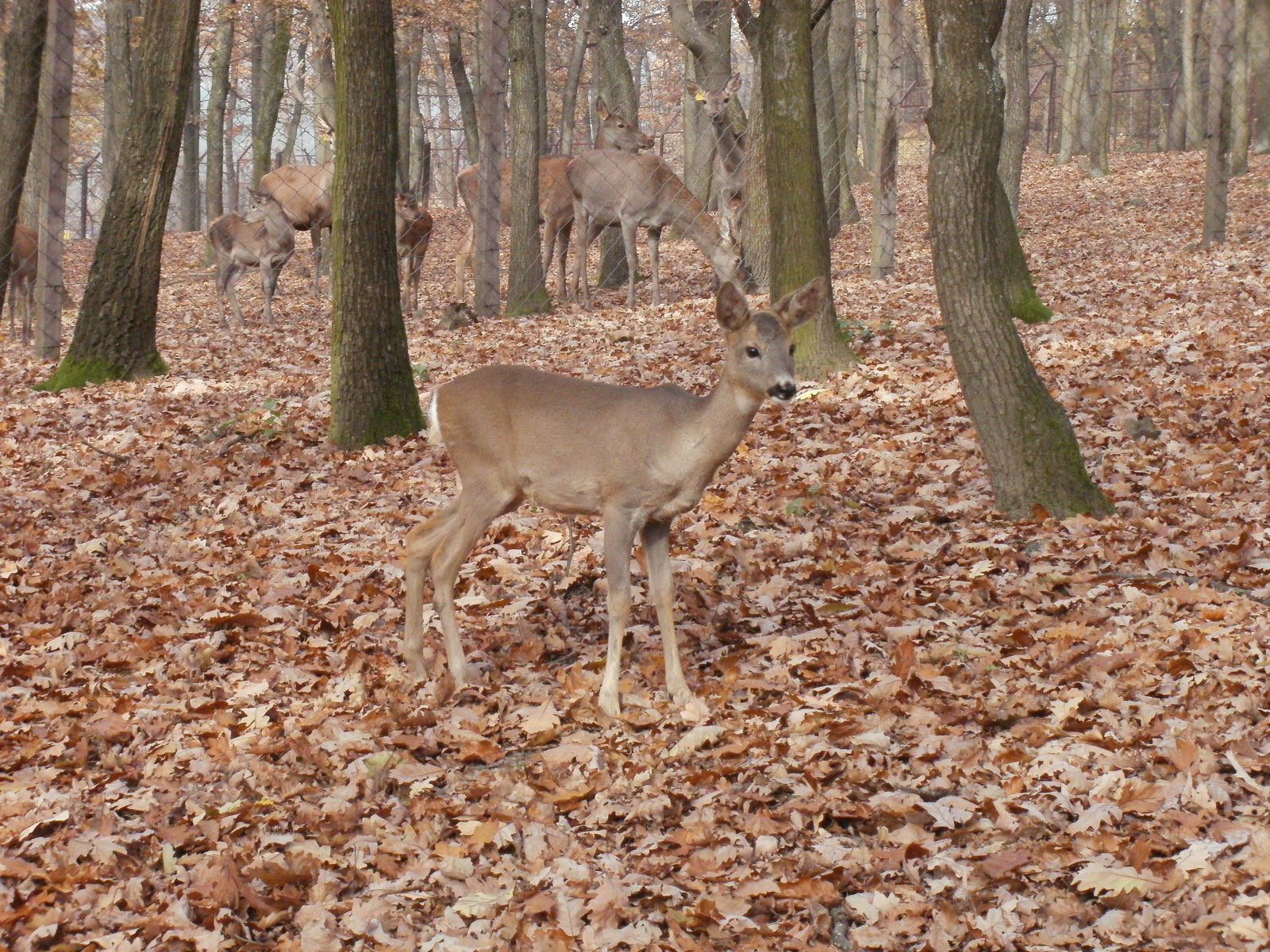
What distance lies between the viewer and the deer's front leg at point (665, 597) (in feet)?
18.6

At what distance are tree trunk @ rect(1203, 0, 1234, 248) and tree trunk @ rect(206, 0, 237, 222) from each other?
65.2 ft

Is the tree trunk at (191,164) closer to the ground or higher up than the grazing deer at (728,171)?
higher up

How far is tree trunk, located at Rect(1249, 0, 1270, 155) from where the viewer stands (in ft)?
79.2

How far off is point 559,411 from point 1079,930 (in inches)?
123

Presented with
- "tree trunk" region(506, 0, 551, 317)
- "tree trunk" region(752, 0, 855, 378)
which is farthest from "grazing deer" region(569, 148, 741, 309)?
"tree trunk" region(752, 0, 855, 378)

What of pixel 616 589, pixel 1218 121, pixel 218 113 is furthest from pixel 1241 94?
pixel 218 113

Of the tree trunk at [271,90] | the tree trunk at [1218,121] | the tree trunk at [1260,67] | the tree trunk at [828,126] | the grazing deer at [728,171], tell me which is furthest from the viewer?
the tree trunk at [271,90]

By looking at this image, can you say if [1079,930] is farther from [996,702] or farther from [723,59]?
[723,59]

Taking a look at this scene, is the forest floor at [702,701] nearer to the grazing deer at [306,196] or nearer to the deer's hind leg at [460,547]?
the deer's hind leg at [460,547]

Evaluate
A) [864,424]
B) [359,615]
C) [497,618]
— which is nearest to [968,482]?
[864,424]

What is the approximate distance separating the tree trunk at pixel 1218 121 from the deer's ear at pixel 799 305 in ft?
35.8

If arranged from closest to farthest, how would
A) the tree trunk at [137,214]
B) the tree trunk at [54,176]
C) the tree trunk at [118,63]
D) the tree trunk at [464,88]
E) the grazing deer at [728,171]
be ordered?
the tree trunk at [137,214], the tree trunk at [54,176], the grazing deer at [728,171], the tree trunk at [118,63], the tree trunk at [464,88]

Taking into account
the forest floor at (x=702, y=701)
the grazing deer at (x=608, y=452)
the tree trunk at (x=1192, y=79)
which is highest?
the tree trunk at (x=1192, y=79)

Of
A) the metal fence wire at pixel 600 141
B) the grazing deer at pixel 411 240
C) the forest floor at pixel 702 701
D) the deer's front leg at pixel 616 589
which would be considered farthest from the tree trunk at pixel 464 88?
the deer's front leg at pixel 616 589
